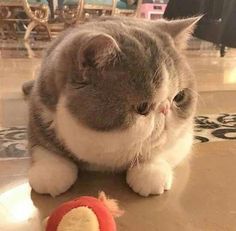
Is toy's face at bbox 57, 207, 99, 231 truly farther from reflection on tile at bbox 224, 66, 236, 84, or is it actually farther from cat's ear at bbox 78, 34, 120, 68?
reflection on tile at bbox 224, 66, 236, 84

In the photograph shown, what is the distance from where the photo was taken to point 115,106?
780 millimetres

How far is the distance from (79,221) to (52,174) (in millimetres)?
226

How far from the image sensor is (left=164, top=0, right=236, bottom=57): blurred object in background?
2936mm

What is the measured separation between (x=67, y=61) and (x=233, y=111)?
95cm

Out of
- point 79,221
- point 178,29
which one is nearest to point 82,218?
point 79,221

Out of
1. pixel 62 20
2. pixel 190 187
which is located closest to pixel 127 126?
pixel 190 187

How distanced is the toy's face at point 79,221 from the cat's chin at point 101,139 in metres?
0.16

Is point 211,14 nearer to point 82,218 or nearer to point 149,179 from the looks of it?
point 149,179

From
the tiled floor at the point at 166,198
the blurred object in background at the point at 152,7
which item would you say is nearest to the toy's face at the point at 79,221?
the tiled floor at the point at 166,198

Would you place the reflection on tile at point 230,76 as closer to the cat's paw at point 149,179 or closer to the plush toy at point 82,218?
the cat's paw at point 149,179

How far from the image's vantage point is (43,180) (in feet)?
2.85

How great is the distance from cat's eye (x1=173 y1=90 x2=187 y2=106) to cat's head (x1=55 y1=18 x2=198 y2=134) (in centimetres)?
6

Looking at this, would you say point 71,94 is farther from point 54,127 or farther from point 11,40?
point 11,40

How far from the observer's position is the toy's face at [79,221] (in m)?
0.65
